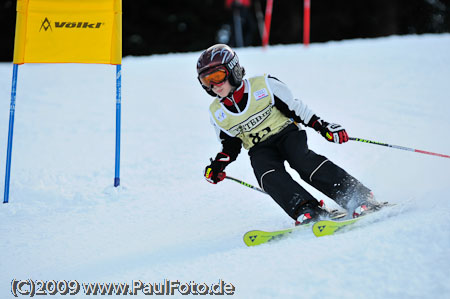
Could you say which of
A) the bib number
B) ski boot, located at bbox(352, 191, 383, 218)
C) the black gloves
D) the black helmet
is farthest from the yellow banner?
ski boot, located at bbox(352, 191, 383, 218)

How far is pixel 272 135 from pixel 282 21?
18577 mm

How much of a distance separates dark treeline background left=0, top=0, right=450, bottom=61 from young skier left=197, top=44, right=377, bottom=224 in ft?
55.8

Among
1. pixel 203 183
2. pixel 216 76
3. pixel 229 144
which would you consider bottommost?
pixel 203 183

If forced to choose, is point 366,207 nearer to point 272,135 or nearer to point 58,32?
point 272,135

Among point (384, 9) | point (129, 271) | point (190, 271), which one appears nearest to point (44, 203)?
point (129, 271)

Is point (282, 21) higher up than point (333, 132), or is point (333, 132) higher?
point (282, 21)

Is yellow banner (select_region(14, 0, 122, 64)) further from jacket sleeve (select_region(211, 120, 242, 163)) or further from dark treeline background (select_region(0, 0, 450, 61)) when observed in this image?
dark treeline background (select_region(0, 0, 450, 61))

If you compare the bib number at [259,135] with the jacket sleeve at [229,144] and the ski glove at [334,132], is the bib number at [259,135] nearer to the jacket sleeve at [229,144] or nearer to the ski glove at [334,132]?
the jacket sleeve at [229,144]

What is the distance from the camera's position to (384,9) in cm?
1969

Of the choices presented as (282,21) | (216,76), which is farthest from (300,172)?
(282,21)

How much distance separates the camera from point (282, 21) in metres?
21.2

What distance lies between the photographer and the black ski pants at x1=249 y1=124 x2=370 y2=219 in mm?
3191

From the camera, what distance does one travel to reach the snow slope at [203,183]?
253 centimetres

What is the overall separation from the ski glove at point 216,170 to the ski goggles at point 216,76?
0.54 metres
